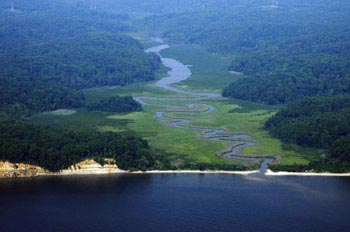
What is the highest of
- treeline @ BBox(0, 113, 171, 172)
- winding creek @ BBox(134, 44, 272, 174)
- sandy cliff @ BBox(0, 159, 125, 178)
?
treeline @ BBox(0, 113, 171, 172)

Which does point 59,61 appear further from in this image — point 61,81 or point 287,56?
point 287,56

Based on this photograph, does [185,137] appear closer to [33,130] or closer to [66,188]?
[33,130]

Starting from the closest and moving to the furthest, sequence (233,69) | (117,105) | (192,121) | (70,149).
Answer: (70,149), (192,121), (117,105), (233,69)

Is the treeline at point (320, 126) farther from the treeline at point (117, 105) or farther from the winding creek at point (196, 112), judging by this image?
the treeline at point (117, 105)

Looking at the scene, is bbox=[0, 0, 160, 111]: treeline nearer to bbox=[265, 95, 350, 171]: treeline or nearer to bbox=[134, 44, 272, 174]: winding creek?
bbox=[134, 44, 272, 174]: winding creek

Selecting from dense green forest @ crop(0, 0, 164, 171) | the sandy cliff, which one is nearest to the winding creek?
dense green forest @ crop(0, 0, 164, 171)

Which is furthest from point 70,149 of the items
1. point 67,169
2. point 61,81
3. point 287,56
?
point 287,56
